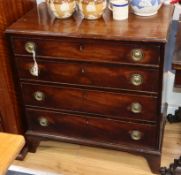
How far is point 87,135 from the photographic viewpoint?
1750mm

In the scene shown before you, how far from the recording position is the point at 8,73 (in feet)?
5.37

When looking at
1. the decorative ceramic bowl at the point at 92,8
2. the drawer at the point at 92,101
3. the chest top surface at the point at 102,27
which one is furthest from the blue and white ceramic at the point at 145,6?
the drawer at the point at 92,101

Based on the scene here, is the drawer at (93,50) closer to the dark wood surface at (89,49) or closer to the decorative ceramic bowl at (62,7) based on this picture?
the dark wood surface at (89,49)

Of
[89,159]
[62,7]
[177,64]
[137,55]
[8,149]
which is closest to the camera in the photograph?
[8,149]

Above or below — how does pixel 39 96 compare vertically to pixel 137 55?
below

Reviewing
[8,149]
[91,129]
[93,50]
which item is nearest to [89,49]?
[93,50]

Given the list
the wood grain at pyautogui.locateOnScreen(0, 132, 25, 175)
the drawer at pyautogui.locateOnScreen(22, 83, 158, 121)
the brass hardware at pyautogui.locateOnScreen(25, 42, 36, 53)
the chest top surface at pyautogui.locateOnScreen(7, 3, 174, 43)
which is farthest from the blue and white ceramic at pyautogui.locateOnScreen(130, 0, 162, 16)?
the wood grain at pyautogui.locateOnScreen(0, 132, 25, 175)

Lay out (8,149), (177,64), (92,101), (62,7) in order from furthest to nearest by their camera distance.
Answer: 1. (92,101)
2. (62,7)
3. (177,64)
4. (8,149)

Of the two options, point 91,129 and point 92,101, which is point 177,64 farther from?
point 91,129

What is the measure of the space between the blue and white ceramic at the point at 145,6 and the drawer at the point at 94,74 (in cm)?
27

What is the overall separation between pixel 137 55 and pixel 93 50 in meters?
0.19

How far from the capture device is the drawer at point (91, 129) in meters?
1.63

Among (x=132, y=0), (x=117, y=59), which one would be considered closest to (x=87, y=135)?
(x=117, y=59)

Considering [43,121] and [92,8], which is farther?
[43,121]
